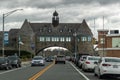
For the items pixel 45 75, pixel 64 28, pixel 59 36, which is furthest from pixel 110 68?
pixel 64 28

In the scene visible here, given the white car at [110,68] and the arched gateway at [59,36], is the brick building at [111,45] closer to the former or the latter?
the arched gateway at [59,36]

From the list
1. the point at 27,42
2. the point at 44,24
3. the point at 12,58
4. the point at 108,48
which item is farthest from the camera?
the point at 44,24

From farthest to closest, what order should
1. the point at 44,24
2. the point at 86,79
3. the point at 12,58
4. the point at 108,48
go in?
the point at 44,24 → the point at 108,48 → the point at 12,58 → the point at 86,79

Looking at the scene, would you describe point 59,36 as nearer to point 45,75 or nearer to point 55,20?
point 55,20

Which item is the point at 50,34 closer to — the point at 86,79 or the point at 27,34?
the point at 27,34

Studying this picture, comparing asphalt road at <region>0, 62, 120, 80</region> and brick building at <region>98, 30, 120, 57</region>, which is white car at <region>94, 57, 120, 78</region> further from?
brick building at <region>98, 30, 120, 57</region>

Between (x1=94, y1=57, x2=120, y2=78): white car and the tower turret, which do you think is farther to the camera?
the tower turret

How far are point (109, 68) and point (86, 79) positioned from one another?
1721 millimetres

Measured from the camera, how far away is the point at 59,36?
15800 cm

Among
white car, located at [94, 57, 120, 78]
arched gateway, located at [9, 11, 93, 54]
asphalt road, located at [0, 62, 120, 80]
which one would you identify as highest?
arched gateway, located at [9, 11, 93, 54]

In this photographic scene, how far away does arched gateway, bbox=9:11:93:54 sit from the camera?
155 m

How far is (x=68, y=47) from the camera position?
6206 inches

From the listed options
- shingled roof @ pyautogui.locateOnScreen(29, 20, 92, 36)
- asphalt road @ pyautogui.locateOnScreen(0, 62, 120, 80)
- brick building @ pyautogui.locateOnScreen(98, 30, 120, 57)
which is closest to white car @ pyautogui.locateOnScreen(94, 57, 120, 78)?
asphalt road @ pyautogui.locateOnScreen(0, 62, 120, 80)

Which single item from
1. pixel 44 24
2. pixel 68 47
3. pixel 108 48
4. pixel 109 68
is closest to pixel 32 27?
pixel 44 24
